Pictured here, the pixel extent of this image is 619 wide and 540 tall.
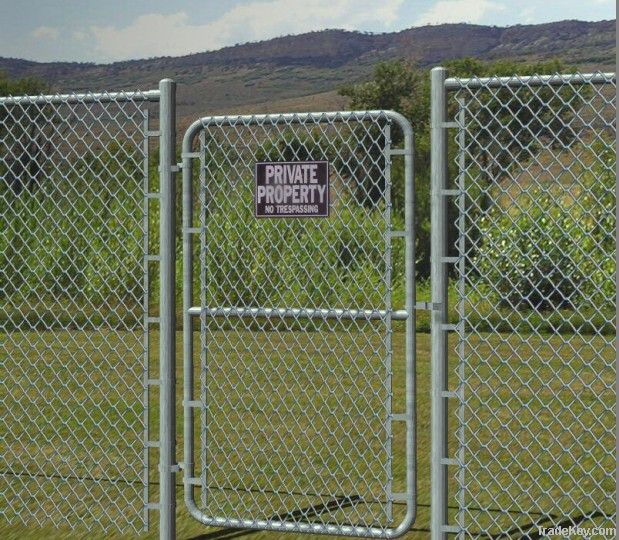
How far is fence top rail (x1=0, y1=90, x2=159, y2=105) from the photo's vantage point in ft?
18.1

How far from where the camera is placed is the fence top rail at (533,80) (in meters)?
4.73

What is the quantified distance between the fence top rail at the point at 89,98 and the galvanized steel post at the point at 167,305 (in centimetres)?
16

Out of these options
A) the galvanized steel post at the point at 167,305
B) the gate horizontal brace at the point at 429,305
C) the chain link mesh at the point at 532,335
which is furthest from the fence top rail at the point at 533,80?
the galvanized steel post at the point at 167,305

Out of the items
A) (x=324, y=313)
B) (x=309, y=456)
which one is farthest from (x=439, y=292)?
(x=309, y=456)

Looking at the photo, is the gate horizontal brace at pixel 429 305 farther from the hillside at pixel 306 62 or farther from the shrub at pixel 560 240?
the hillside at pixel 306 62

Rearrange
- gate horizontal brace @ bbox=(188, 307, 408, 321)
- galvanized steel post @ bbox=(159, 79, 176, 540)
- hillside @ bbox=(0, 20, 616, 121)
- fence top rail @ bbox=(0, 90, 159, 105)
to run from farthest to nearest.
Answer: hillside @ bbox=(0, 20, 616, 121) → fence top rail @ bbox=(0, 90, 159, 105) → galvanized steel post @ bbox=(159, 79, 176, 540) → gate horizontal brace @ bbox=(188, 307, 408, 321)

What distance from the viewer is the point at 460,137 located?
490 centimetres

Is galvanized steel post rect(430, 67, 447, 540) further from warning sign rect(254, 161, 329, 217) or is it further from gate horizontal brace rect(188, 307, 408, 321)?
warning sign rect(254, 161, 329, 217)

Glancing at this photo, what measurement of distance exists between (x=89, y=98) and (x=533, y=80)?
2.29 metres

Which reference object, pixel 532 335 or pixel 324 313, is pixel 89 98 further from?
pixel 532 335

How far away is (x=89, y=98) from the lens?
5.73 m

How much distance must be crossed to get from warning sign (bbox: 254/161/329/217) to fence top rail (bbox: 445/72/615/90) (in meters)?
0.70

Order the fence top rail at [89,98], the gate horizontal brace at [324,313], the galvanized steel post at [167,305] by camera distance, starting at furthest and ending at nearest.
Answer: the fence top rail at [89,98]
the galvanized steel post at [167,305]
the gate horizontal brace at [324,313]

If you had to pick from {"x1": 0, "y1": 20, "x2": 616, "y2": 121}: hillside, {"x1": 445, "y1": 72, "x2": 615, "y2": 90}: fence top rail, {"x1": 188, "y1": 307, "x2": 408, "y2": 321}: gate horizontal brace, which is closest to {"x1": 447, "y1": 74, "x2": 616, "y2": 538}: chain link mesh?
{"x1": 445, "y1": 72, "x2": 615, "y2": 90}: fence top rail
